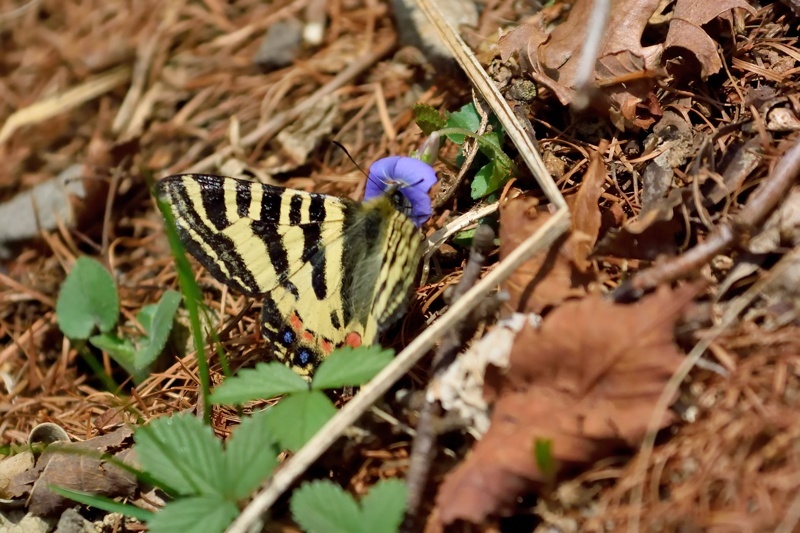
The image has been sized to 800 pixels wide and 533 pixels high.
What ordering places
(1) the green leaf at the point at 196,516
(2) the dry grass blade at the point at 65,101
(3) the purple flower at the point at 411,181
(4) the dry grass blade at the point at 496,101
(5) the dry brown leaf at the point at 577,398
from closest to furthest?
(5) the dry brown leaf at the point at 577,398
(1) the green leaf at the point at 196,516
(4) the dry grass blade at the point at 496,101
(3) the purple flower at the point at 411,181
(2) the dry grass blade at the point at 65,101

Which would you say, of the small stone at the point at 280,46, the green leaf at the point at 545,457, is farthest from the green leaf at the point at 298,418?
the small stone at the point at 280,46

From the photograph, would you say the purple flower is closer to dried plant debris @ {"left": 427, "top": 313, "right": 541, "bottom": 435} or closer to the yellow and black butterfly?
the yellow and black butterfly

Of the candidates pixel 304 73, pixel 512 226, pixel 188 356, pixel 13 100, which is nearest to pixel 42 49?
pixel 13 100

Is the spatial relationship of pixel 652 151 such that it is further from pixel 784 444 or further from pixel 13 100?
pixel 13 100

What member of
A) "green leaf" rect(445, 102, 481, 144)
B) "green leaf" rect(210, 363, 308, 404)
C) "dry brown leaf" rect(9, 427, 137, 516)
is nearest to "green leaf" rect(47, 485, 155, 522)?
"dry brown leaf" rect(9, 427, 137, 516)

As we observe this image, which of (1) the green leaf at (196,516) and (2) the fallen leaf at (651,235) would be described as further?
(2) the fallen leaf at (651,235)

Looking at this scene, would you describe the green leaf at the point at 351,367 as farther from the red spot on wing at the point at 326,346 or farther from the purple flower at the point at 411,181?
the purple flower at the point at 411,181

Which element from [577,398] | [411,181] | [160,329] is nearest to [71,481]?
[160,329]
